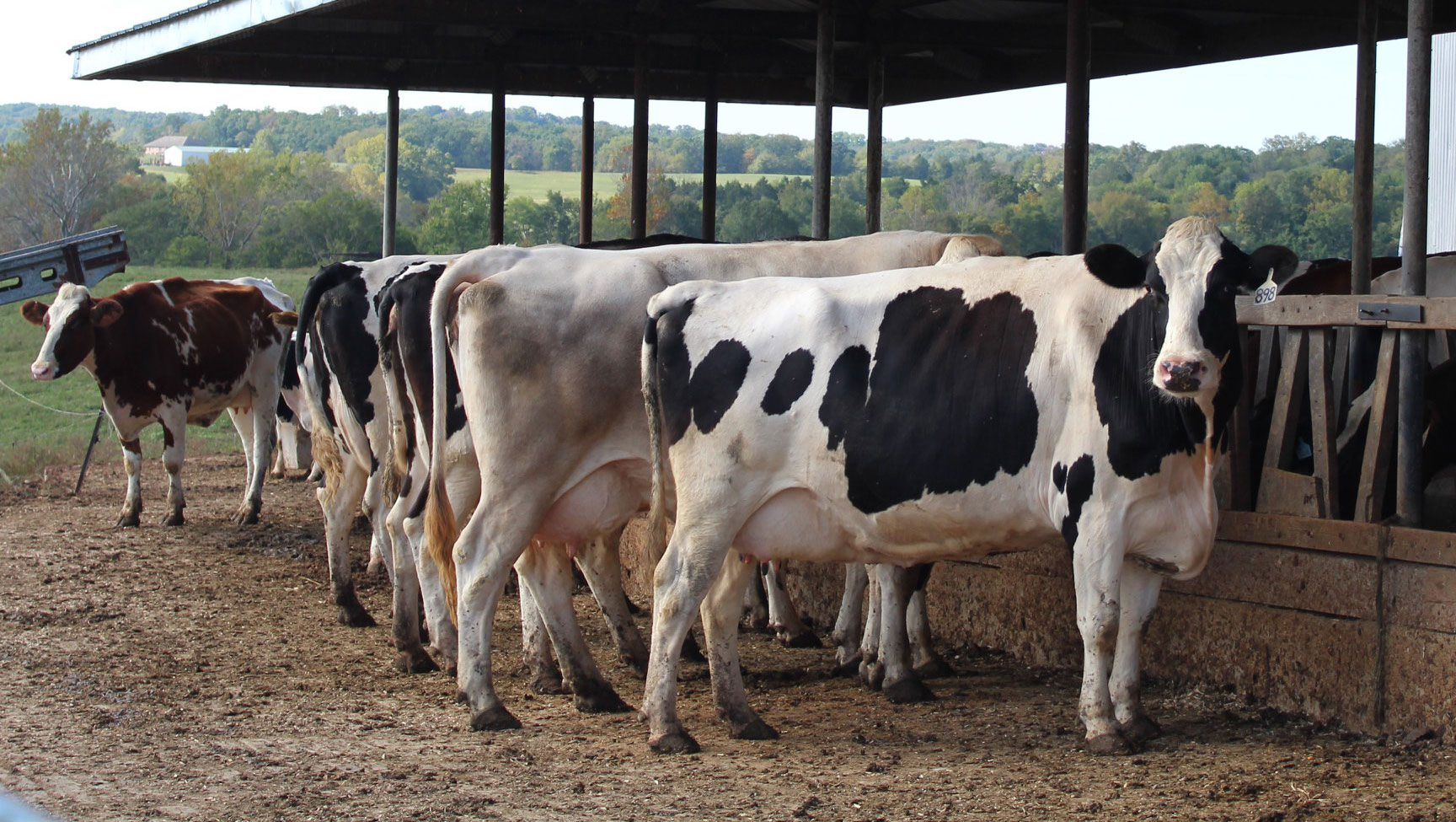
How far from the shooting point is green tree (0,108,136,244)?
71312 mm

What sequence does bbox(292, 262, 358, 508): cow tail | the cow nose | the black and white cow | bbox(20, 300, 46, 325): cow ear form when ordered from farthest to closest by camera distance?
bbox(20, 300, 46, 325): cow ear < bbox(292, 262, 358, 508): cow tail < the black and white cow < the cow nose

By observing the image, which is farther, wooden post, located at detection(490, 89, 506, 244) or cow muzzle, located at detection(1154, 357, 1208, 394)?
wooden post, located at detection(490, 89, 506, 244)

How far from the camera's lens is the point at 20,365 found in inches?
1725

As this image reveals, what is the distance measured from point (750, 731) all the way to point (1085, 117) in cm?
529

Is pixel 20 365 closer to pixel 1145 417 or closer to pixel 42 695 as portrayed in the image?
pixel 42 695

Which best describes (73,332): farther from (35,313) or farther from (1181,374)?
(1181,374)

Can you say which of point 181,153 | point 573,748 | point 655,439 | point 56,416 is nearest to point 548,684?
point 573,748

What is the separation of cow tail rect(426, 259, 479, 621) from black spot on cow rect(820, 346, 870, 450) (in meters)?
1.85

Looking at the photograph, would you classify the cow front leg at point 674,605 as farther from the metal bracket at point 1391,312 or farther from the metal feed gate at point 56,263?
the metal feed gate at point 56,263

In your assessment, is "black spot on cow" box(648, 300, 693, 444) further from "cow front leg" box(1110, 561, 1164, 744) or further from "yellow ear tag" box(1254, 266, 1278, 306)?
"yellow ear tag" box(1254, 266, 1278, 306)

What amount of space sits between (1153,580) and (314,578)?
692cm

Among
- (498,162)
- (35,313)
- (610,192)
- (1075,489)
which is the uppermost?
(610,192)

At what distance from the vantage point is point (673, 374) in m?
6.52

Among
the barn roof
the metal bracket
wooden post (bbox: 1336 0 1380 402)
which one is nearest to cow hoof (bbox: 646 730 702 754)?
the metal bracket
